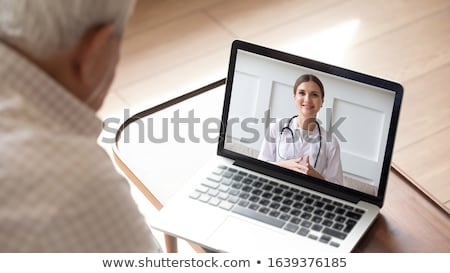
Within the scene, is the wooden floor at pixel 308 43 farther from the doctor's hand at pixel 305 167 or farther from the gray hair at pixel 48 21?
the gray hair at pixel 48 21

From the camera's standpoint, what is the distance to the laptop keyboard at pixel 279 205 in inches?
47.4

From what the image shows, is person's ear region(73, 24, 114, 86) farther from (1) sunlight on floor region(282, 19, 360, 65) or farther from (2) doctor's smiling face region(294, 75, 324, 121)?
(1) sunlight on floor region(282, 19, 360, 65)

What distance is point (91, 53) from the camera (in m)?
0.83

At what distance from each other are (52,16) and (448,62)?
5.56 feet

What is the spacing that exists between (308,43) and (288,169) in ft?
3.74

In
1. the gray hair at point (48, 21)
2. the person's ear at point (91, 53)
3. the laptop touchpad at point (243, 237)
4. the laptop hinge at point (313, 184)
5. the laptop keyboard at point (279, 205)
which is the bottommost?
the laptop touchpad at point (243, 237)

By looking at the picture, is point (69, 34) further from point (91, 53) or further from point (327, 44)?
point (327, 44)

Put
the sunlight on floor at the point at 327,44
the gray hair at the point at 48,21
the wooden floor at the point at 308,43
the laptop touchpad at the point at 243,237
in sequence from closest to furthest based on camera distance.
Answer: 1. the gray hair at the point at 48,21
2. the laptop touchpad at the point at 243,237
3. the wooden floor at the point at 308,43
4. the sunlight on floor at the point at 327,44

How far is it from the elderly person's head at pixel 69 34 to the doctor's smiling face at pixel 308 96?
17.5 inches

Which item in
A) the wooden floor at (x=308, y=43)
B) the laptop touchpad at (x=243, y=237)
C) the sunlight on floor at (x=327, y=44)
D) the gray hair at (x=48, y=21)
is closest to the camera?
the gray hair at (x=48, y=21)

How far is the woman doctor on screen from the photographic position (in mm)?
1250

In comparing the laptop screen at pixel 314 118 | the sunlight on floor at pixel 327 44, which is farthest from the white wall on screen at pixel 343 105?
the sunlight on floor at pixel 327 44

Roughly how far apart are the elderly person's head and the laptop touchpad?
0.40m

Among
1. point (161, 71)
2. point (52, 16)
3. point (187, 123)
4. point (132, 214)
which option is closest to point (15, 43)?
point (52, 16)
